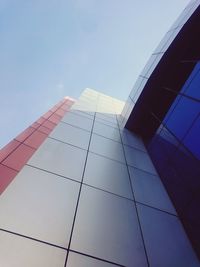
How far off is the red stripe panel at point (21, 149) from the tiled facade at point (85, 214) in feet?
0.38

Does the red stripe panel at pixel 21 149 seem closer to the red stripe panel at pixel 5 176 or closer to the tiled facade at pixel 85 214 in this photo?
the red stripe panel at pixel 5 176

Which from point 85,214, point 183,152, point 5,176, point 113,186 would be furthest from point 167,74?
point 5,176

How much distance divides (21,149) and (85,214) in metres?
2.18

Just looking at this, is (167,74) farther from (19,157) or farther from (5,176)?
(5,176)

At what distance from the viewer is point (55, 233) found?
287 cm

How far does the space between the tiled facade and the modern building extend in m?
0.01

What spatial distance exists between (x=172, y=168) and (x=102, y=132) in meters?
2.58

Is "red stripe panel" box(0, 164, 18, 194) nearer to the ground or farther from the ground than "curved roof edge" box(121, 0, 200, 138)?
nearer to the ground

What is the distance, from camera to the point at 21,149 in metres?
4.73

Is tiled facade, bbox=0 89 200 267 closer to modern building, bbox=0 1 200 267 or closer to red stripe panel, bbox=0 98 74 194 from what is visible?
modern building, bbox=0 1 200 267

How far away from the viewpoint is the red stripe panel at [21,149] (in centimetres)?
373

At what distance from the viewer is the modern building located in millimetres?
2811

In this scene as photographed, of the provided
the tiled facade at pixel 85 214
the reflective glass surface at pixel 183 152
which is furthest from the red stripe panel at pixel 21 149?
the reflective glass surface at pixel 183 152

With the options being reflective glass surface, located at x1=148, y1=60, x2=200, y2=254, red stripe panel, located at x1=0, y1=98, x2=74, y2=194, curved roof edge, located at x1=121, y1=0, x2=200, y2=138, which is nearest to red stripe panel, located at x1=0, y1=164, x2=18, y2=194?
red stripe panel, located at x1=0, y1=98, x2=74, y2=194
